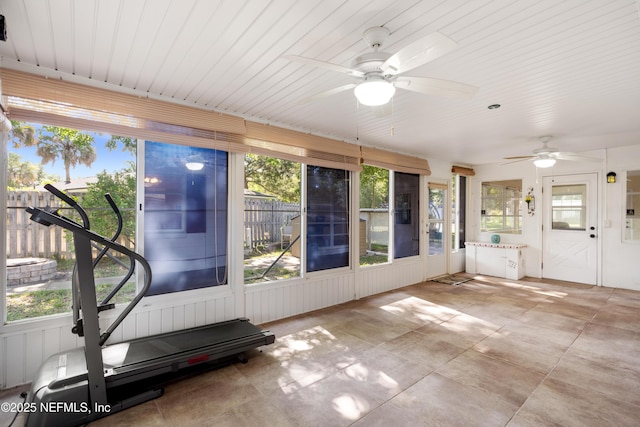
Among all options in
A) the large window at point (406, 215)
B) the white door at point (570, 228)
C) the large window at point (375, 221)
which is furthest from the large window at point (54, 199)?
the white door at point (570, 228)

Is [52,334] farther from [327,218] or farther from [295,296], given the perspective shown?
[327,218]

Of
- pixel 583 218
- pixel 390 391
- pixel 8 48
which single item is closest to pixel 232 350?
pixel 390 391

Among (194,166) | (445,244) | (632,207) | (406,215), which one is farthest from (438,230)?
(194,166)

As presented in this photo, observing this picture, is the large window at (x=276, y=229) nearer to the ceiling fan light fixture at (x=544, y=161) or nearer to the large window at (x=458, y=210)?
the ceiling fan light fixture at (x=544, y=161)

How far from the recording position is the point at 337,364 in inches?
107

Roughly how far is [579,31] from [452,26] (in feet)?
2.67

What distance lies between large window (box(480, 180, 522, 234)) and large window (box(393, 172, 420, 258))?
228 centimetres

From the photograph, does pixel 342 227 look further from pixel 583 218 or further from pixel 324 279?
pixel 583 218

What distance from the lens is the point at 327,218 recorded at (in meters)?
4.34

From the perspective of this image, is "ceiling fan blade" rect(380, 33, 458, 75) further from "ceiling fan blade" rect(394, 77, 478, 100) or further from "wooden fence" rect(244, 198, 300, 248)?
"wooden fence" rect(244, 198, 300, 248)

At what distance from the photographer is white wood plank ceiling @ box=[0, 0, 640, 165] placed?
1.71 meters

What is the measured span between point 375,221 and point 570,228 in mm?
3830

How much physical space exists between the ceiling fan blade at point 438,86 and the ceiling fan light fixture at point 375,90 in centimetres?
12

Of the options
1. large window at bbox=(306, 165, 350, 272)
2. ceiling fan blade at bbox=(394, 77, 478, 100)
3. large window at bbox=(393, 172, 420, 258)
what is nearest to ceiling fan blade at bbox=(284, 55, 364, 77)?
ceiling fan blade at bbox=(394, 77, 478, 100)
